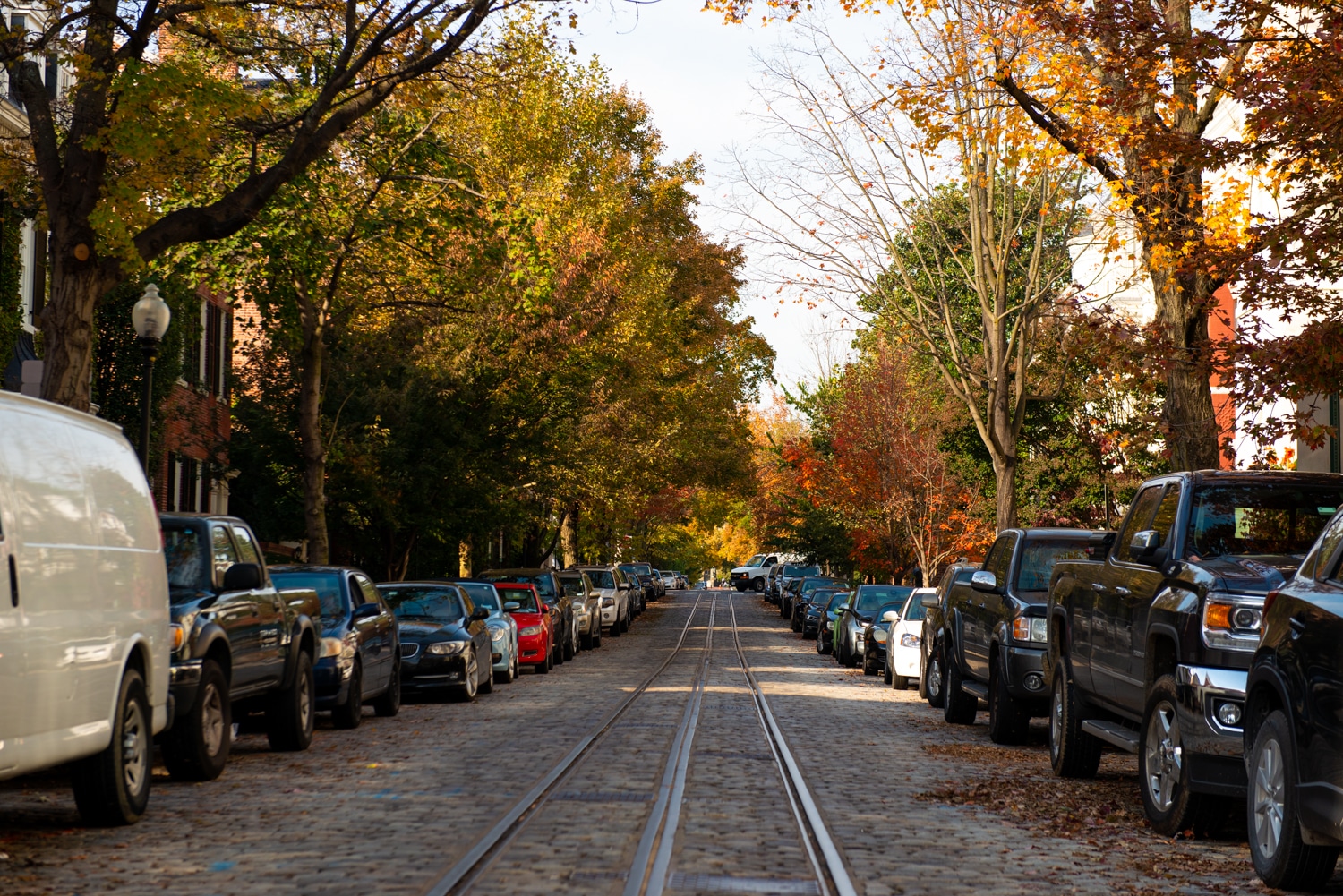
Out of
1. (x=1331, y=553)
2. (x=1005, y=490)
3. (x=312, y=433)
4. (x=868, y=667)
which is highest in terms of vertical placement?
(x=312, y=433)

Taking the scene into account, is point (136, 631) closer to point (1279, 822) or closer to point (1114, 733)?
point (1279, 822)

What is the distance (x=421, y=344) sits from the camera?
30.2 m

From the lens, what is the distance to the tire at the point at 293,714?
13438mm

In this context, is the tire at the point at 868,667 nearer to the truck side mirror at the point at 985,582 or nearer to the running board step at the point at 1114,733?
the truck side mirror at the point at 985,582

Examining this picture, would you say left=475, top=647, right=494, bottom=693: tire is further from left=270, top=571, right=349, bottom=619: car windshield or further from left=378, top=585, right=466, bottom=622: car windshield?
left=270, top=571, right=349, bottom=619: car windshield

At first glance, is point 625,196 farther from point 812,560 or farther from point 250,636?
point 250,636

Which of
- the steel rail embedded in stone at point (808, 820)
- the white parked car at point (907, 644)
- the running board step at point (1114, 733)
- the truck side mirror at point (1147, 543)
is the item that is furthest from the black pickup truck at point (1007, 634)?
the white parked car at point (907, 644)

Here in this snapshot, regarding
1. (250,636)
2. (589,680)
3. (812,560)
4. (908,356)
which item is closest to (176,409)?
(589,680)

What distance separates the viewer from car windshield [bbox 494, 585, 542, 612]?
25953 mm

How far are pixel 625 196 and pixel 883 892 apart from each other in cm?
4063

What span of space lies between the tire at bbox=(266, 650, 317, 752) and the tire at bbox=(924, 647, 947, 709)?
8201mm

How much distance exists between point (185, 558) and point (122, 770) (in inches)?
119

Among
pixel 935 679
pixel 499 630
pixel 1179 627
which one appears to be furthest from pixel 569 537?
pixel 1179 627

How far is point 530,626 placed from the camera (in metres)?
25.9
